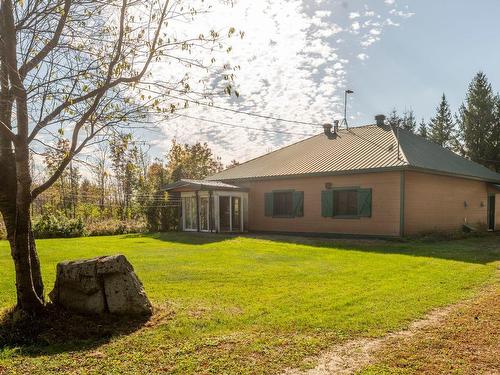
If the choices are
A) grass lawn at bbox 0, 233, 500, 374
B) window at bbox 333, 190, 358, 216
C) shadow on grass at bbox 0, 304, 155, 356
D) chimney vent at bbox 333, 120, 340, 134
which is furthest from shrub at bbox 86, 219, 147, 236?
shadow on grass at bbox 0, 304, 155, 356

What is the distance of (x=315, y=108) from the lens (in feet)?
71.3

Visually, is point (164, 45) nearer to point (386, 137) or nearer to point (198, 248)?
point (198, 248)

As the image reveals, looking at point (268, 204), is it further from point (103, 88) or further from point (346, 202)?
point (103, 88)

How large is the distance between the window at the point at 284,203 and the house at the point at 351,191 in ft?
0.15

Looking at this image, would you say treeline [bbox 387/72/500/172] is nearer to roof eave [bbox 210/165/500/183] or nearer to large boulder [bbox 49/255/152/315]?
roof eave [bbox 210/165/500/183]

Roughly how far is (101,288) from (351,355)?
3090mm

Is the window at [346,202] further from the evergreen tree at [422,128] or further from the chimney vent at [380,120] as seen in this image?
the evergreen tree at [422,128]

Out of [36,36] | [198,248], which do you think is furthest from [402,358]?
[198,248]

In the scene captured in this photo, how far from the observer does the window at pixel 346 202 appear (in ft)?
52.0

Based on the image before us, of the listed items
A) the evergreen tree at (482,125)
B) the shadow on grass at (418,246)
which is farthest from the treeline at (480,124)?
the shadow on grass at (418,246)

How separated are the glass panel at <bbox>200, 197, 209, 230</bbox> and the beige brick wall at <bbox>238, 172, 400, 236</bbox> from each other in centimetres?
222

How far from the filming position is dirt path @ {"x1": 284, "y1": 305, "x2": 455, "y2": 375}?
359cm

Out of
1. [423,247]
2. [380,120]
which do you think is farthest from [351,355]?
[380,120]

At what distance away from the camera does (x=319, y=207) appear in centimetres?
1745
